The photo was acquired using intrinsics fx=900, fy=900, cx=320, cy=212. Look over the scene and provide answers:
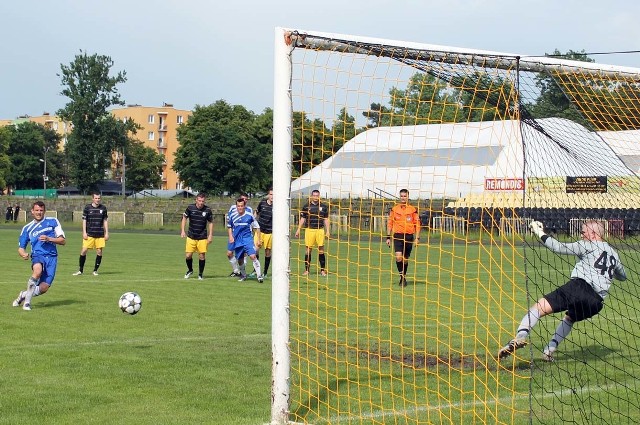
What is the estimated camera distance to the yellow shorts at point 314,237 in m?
20.0

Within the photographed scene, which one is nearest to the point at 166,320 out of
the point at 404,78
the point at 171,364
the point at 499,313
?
the point at 171,364

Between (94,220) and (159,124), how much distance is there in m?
116

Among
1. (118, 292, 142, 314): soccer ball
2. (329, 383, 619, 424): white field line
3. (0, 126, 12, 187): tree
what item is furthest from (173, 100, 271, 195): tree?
(329, 383, 619, 424): white field line

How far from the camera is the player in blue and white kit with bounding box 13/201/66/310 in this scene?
13.5 metres

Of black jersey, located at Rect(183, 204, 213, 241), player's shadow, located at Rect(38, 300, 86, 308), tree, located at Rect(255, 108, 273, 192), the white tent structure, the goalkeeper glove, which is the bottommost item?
player's shadow, located at Rect(38, 300, 86, 308)

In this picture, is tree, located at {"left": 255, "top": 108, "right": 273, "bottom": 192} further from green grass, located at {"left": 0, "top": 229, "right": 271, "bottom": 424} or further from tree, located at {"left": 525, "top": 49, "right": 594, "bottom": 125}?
tree, located at {"left": 525, "top": 49, "right": 594, "bottom": 125}

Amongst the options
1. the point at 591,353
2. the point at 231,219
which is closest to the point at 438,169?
the point at 591,353

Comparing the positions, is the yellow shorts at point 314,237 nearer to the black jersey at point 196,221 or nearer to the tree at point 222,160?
the black jersey at point 196,221

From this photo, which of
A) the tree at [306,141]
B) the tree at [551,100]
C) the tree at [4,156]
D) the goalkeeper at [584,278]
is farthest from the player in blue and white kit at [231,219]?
the tree at [4,156]

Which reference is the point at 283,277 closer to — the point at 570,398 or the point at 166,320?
the point at 570,398

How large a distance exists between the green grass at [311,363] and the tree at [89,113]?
6391 centimetres

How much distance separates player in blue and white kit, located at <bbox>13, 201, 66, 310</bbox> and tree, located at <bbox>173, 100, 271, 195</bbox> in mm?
63527

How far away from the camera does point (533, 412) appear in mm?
7391

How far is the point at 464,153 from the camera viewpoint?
936 centimetres
